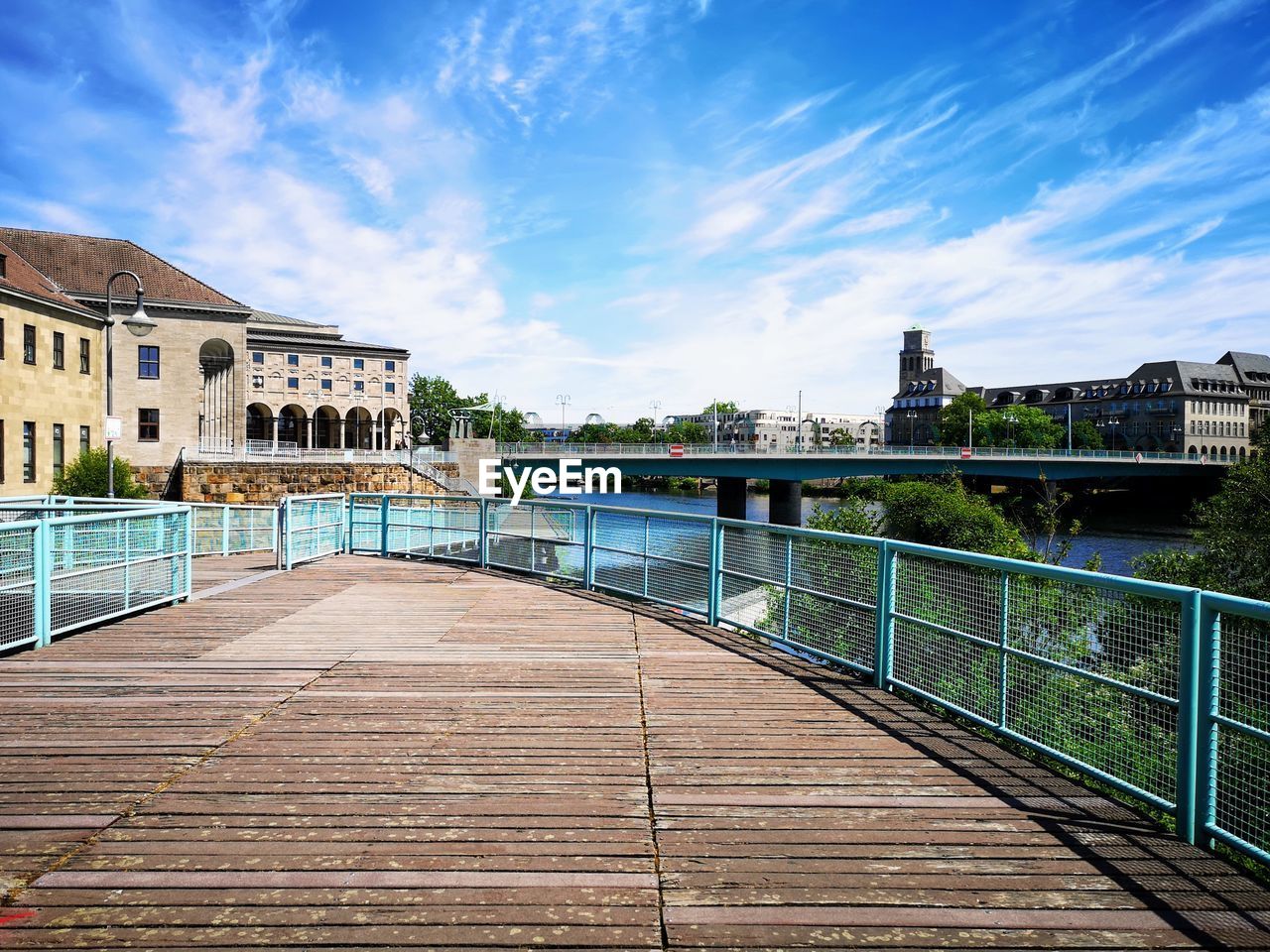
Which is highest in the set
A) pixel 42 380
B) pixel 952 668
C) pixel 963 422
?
pixel 963 422

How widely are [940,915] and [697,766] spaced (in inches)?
70.9

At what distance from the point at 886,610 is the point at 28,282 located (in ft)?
133

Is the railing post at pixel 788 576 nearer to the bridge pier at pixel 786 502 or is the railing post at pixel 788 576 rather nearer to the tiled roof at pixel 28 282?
the tiled roof at pixel 28 282

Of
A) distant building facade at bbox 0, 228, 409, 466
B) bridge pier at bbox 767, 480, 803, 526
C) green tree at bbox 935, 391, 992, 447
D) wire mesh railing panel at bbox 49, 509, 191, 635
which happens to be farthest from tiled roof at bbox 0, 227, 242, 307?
green tree at bbox 935, 391, 992, 447

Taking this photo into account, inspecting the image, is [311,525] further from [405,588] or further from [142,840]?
[142,840]

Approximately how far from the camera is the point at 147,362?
4588 cm

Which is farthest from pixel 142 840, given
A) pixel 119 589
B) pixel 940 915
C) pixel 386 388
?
pixel 386 388

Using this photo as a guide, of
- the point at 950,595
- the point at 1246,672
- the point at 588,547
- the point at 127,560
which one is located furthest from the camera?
the point at 588,547

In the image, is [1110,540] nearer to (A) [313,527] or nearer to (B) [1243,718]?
(A) [313,527]

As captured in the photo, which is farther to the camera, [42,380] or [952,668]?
[42,380]

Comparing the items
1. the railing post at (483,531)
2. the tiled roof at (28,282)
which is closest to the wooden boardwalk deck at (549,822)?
the railing post at (483,531)

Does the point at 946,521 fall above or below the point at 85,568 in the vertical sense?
below

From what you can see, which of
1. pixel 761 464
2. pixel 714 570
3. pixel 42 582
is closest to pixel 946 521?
pixel 761 464

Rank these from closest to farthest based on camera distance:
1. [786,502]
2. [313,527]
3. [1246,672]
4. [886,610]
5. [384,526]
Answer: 1. [1246,672]
2. [886,610]
3. [313,527]
4. [384,526]
5. [786,502]
